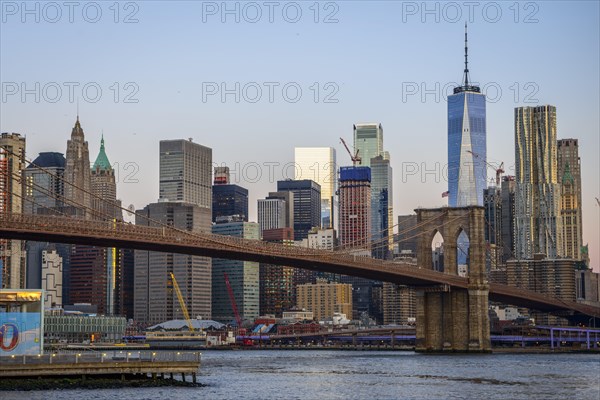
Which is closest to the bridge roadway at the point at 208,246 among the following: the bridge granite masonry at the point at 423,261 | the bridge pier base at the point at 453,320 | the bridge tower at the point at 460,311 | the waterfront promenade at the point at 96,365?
the bridge granite masonry at the point at 423,261

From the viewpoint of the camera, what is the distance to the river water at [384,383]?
176 feet

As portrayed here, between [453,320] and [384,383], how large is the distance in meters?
41.1

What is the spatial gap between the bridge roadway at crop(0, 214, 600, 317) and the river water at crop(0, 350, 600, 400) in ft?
26.7

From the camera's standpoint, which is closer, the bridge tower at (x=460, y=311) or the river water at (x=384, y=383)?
the river water at (x=384, y=383)

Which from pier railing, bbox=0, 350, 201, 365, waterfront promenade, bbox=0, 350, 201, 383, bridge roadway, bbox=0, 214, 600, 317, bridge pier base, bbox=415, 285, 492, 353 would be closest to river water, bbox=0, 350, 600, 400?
waterfront promenade, bbox=0, 350, 201, 383

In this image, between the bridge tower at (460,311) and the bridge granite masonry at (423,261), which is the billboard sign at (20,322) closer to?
the bridge granite masonry at (423,261)

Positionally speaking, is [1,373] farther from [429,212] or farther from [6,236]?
[429,212]

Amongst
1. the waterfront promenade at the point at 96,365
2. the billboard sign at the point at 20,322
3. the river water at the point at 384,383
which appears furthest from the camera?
the billboard sign at the point at 20,322

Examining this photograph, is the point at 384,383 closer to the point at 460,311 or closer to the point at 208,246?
the point at 208,246

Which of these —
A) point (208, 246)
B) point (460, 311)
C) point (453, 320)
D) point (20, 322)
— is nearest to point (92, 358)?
point (20, 322)

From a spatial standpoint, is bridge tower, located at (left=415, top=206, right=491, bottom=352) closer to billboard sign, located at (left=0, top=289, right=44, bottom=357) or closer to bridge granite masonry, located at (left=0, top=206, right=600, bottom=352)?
bridge granite masonry, located at (left=0, top=206, right=600, bottom=352)

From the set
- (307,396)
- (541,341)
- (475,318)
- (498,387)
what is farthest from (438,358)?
(541,341)

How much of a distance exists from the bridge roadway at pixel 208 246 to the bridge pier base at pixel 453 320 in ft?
4.77

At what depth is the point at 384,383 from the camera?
65.4m
